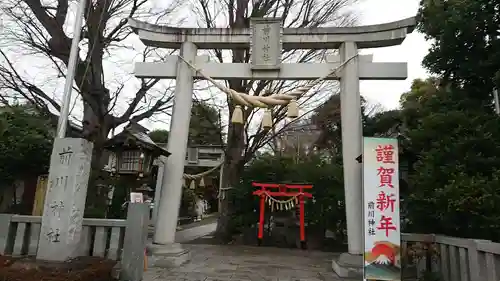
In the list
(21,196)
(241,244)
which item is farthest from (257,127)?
(21,196)

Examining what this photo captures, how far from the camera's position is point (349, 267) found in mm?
6508

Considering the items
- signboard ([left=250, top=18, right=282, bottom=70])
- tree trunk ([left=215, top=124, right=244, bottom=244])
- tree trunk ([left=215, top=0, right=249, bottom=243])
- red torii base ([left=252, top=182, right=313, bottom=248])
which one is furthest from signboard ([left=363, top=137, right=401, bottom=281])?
tree trunk ([left=215, top=124, right=244, bottom=244])

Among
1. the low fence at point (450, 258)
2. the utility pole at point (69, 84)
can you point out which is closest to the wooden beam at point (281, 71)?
the utility pole at point (69, 84)

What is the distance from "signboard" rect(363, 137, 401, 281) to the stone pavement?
1.59 meters

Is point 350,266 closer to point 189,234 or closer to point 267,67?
point 267,67

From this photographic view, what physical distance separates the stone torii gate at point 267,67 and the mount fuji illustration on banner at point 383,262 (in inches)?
75.8

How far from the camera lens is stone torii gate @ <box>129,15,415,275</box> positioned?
23.6 ft

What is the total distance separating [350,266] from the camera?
6.52 metres

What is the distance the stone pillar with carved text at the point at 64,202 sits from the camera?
16.8 feet

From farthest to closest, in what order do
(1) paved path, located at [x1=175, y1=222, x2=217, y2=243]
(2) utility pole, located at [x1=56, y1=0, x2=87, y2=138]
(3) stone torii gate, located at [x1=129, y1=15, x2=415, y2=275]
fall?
(1) paved path, located at [x1=175, y1=222, x2=217, y2=243], (3) stone torii gate, located at [x1=129, y1=15, x2=415, y2=275], (2) utility pole, located at [x1=56, y1=0, x2=87, y2=138]

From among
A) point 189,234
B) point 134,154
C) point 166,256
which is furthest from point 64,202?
point 189,234

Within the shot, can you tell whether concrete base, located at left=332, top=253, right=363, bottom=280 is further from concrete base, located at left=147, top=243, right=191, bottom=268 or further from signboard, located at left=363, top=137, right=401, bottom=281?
concrete base, located at left=147, top=243, right=191, bottom=268

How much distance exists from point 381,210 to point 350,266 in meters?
1.88

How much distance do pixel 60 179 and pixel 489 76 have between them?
822 cm
